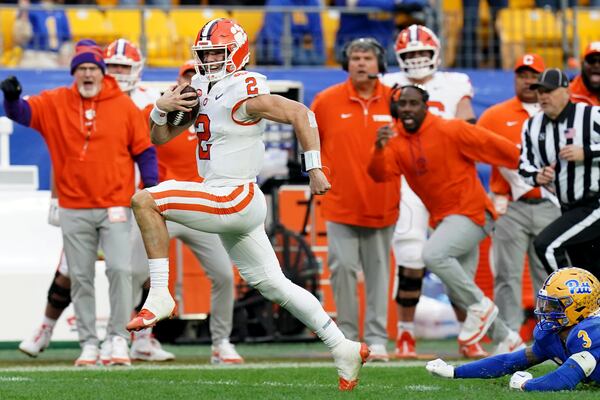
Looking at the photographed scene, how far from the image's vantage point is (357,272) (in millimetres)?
9828

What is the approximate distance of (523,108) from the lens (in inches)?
409

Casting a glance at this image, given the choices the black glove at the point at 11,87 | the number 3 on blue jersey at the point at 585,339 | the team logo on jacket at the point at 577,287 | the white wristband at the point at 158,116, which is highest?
the black glove at the point at 11,87

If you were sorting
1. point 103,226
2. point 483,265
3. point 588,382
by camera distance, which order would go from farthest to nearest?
point 483,265 → point 103,226 → point 588,382

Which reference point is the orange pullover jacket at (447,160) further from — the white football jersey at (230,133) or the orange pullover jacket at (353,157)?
the white football jersey at (230,133)

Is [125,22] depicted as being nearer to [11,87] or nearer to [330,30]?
[330,30]

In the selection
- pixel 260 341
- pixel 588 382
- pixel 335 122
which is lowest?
pixel 260 341

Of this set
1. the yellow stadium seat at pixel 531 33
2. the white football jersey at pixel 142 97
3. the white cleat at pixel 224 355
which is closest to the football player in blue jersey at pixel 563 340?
the white cleat at pixel 224 355

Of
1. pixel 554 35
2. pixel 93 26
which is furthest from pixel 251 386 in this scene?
pixel 554 35

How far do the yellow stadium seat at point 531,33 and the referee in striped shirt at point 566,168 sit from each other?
19.5 ft

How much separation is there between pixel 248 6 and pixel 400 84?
185 inches

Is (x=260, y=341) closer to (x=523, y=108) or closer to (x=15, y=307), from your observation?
(x=15, y=307)

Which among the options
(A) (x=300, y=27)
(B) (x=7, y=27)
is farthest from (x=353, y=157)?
(B) (x=7, y=27)

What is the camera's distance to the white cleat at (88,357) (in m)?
8.99

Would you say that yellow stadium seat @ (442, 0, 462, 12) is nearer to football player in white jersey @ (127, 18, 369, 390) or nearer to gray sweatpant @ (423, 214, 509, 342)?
gray sweatpant @ (423, 214, 509, 342)
